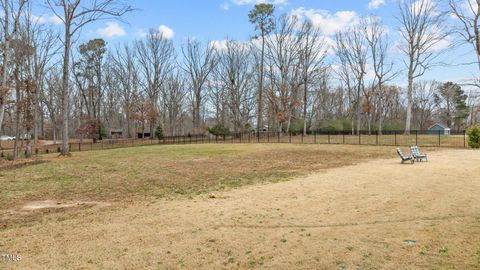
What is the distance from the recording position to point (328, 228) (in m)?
6.03

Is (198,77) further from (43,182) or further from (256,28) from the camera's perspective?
(43,182)

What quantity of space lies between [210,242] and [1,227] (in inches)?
167

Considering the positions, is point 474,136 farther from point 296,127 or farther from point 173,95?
point 173,95

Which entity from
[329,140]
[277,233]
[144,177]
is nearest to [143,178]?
[144,177]

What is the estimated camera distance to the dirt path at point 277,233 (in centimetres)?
468

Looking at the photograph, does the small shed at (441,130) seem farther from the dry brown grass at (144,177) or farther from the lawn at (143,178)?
the dry brown grass at (144,177)

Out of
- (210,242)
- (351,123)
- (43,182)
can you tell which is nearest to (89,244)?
(210,242)

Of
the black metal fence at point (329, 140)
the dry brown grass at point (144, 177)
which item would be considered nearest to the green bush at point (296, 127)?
the black metal fence at point (329, 140)

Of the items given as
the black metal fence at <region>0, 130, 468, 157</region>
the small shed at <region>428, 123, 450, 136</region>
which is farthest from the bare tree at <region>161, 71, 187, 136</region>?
the small shed at <region>428, 123, 450, 136</region>

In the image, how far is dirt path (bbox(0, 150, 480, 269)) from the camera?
4.68 m

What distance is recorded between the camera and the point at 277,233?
587cm

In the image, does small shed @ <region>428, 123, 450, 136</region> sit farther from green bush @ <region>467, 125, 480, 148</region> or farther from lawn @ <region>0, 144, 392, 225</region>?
lawn @ <region>0, 144, 392, 225</region>

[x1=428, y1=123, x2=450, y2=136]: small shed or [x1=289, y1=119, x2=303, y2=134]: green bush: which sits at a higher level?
[x1=289, y1=119, x2=303, y2=134]: green bush

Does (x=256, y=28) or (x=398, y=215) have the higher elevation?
(x=256, y=28)
